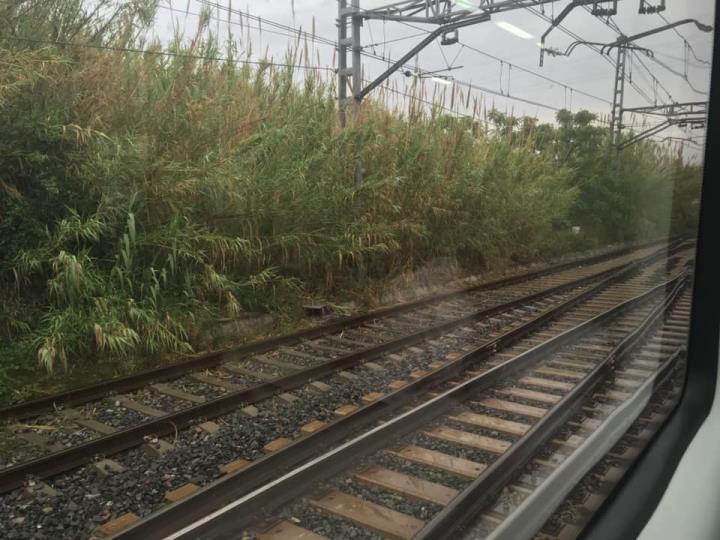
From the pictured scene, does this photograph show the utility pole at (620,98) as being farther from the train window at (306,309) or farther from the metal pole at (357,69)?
the metal pole at (357,69)

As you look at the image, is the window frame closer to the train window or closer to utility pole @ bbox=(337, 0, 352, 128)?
the train window

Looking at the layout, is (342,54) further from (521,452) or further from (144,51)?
(521,452)

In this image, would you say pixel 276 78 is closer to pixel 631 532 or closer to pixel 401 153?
pixel 401 153

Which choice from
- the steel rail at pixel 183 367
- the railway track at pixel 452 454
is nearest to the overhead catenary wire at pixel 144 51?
the steel rail at pixel 183 367

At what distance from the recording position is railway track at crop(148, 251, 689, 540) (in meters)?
2.05

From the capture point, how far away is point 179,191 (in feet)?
15.3

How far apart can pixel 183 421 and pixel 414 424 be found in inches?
52.3

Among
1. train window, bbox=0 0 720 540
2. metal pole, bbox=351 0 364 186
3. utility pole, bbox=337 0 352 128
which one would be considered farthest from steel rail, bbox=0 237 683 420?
utility pole, bbox=337 0 352 128

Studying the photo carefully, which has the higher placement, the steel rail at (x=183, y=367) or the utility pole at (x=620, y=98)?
the utility pole at (x=620, y=98)

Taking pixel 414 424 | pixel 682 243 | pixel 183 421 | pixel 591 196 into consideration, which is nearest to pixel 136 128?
pixel 183 421

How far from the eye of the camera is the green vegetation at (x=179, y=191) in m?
3.85

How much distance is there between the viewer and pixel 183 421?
3.12 meters

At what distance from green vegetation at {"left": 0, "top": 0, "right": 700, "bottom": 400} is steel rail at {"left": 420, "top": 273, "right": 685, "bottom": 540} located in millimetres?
581

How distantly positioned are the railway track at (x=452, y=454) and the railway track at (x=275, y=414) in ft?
0.38
